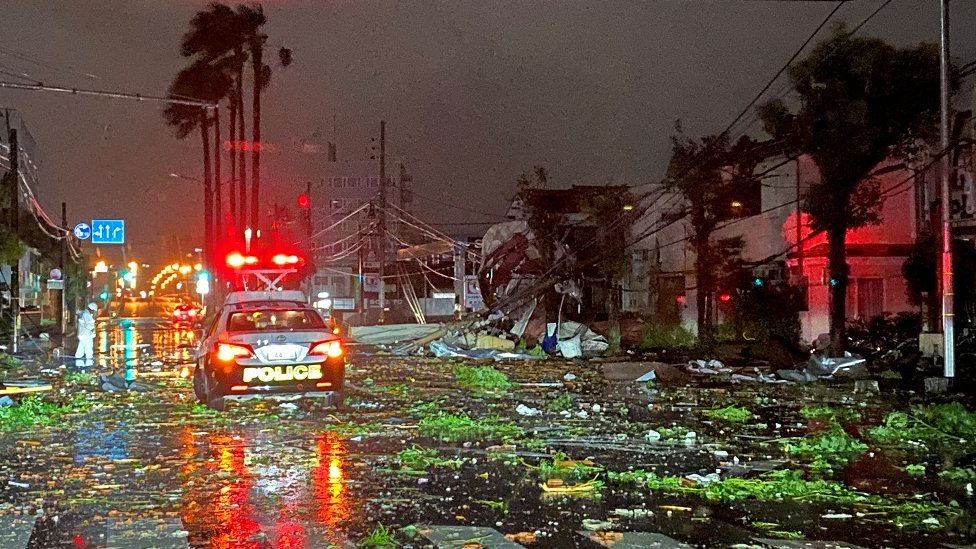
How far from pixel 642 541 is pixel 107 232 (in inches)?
1486

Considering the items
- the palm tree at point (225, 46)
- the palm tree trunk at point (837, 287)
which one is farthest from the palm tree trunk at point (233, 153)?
the palm tree trunk at point (837, 287)

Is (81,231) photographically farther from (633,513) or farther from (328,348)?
(633,513)

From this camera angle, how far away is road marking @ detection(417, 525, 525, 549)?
6832 mm

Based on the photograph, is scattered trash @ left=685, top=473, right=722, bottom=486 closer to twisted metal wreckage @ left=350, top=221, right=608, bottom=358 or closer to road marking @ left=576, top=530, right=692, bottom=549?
road marking @ left=576, top=530, right=692, bottom=549

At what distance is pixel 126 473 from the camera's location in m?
9.66

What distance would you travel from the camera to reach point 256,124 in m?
44.1

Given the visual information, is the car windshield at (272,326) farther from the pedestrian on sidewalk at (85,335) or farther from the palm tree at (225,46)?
the palm tree at (225,46)

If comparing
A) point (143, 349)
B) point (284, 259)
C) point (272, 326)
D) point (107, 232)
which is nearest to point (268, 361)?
point (272, 326)

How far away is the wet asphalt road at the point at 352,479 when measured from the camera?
283 inches

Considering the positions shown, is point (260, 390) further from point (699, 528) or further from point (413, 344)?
point (413, 344)

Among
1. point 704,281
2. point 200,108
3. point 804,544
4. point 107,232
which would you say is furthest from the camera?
point 200,108

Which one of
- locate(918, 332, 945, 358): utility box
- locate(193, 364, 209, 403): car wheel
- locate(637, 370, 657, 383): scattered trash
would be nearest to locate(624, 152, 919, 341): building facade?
locate(918, 332, 945, 358): utility box

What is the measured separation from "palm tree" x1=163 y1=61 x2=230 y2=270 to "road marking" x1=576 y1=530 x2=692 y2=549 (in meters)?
39.5

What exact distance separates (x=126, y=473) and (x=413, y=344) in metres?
21.5
